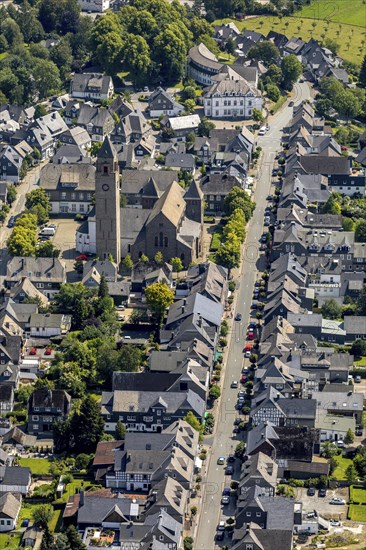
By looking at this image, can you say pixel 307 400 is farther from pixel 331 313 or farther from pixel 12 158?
pixel 12 158

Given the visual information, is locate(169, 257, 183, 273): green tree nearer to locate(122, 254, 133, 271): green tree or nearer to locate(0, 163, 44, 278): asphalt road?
locate(122, 254, 133, 271): green tree

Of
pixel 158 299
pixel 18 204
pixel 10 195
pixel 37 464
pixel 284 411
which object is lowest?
pixel 18 204

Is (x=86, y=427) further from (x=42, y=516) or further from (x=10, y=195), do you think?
(x=10, y=195)

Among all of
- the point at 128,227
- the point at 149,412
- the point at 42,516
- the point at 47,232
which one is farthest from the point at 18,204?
the point at 42,516

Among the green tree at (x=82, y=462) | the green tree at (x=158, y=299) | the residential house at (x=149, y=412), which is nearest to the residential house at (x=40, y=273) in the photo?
the green tree at (x=158, y=299)

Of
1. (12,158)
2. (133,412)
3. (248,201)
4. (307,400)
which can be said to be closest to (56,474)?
(133,412)

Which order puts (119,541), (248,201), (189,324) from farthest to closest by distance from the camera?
1. (248,201)
2. (189,324)
3. (119,541)

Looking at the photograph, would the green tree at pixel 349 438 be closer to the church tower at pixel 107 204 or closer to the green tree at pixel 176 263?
the green tree at pixel 176 263
